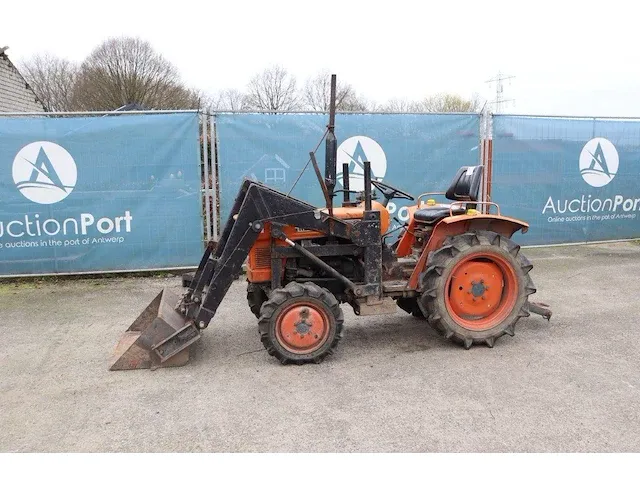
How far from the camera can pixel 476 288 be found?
185 inches

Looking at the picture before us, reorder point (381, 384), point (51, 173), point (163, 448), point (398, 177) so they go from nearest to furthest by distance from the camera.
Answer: point (163, 448), point (381, 384), point (51, 173), point (398, 177)

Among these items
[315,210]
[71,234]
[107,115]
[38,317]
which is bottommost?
[38,317]

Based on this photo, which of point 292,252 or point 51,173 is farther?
point 51,173

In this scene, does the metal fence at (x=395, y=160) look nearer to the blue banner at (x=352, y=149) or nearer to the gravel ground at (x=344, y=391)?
the blue banner at (x=352, y=149)

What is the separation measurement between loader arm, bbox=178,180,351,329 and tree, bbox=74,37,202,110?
24261mm

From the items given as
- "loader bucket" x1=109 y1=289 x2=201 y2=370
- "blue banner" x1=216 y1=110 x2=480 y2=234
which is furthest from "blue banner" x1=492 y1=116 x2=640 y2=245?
"loader bucket" x1=109 y1=289 x2=201 y2=370

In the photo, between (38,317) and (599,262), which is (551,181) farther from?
(38,317)

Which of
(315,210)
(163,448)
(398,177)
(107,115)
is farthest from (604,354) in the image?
(107,115)

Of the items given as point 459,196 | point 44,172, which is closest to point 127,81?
point 44,172

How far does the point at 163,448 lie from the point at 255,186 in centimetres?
202

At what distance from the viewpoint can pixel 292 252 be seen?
450 centimetres

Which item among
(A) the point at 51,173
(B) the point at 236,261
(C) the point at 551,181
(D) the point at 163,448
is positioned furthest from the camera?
(C) the point at 551,181

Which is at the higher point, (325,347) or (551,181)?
(551,181)

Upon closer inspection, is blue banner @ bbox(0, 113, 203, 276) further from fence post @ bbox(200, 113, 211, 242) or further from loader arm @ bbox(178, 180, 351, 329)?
loader arm @ bbox(178, 180, 351, 329)
